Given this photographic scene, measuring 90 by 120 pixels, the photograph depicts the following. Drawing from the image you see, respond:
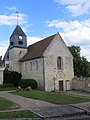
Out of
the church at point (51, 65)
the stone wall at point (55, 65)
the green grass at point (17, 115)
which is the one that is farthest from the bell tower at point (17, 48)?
the green grass at point (17, 115)

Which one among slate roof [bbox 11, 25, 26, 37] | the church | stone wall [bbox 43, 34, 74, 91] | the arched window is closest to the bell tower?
slate roof [bbox 11, 25, 26, 37]

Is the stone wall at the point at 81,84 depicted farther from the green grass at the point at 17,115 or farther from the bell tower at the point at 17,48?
the green grass at the point at 17,115

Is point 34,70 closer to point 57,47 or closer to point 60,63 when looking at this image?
point 60,63

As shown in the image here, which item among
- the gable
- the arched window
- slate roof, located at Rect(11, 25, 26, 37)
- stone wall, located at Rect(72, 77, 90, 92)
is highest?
slate roof, located at Rect(11, 25, 26, 37)

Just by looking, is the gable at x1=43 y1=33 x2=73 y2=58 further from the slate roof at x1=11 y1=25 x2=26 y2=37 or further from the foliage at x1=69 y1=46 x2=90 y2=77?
the foliage at x1=69 y1=46 x2=90 y2=77

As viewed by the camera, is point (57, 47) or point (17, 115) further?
point (57, 47)

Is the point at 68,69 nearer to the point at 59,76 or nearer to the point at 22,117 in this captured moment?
the point at 59,76

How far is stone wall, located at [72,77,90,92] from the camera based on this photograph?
112 feet

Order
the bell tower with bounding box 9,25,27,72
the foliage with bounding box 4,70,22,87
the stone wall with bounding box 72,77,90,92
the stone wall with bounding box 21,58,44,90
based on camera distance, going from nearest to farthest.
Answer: the stone wall with bounding box 72,77,90,92 → the stone wall with bounding box 21,58,44,90 → the foliage with bounding box 4,70,22,87 → the bell tower with bounding box 9,25,27,72

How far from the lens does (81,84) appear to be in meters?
35.8

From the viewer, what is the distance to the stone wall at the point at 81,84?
34.0 meters


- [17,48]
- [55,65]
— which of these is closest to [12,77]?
[17,48]

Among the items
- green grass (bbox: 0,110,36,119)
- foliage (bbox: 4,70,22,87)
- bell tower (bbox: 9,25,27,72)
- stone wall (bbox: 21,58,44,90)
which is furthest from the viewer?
bell tower (bbox: 9,25,27,72)

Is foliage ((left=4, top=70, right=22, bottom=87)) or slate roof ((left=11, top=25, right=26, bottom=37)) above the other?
slate roof ((left=11, top=25, right=26, bottom=37))
